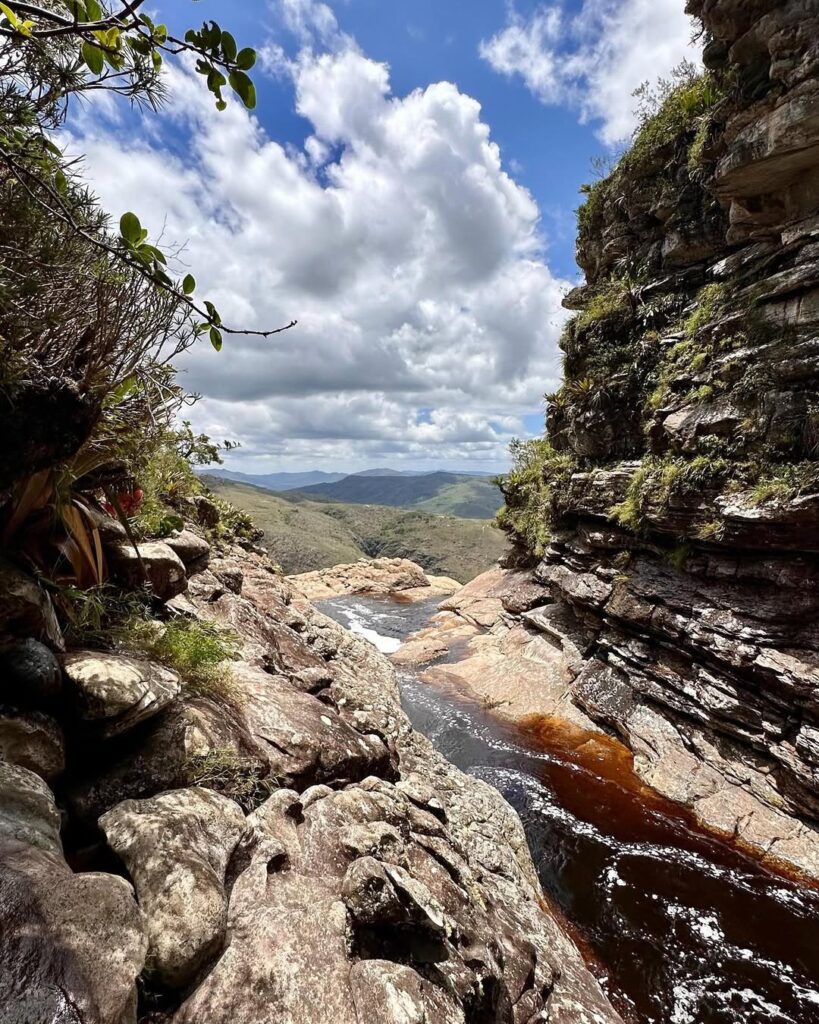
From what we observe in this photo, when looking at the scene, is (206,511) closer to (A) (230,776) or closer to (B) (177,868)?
(A) (230,776)

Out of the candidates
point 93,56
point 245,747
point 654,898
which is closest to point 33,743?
point 245,747

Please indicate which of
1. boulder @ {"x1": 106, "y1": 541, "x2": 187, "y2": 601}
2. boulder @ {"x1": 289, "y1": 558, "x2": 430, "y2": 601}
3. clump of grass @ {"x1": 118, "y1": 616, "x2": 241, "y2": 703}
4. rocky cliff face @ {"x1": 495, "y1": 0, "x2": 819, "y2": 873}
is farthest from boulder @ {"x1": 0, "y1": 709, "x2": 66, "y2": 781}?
boulder @ {"x1": 289, "y1": 558, "x2": 430, "y2": 601}

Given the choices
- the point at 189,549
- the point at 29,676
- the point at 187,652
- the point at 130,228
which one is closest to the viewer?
the point at 130,228

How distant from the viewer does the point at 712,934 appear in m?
7.41

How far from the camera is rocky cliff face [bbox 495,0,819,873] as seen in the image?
33.4 feet

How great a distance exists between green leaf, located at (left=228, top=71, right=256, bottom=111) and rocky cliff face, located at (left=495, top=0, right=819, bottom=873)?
12.2m

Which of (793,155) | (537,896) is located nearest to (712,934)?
(537,896)

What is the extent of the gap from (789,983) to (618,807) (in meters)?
3.93

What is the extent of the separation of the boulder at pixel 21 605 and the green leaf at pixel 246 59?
3.84m

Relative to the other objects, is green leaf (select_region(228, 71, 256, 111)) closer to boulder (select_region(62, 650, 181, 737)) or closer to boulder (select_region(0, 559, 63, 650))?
boulder (select_region(0, 559, 63, 650))

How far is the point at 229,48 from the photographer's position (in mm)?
1928

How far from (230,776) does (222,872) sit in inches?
43.1

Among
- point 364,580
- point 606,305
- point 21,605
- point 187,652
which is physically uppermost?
point 606,305

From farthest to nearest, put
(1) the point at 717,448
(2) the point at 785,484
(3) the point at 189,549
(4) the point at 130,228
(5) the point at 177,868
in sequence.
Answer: (1) the point at 717,448
(2) the point at 785,484
(3) the point at 189,549
(5) the point at 177,868
(4) the point at 130,228
